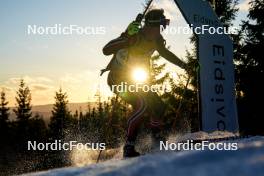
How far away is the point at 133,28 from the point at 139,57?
15.9 inches

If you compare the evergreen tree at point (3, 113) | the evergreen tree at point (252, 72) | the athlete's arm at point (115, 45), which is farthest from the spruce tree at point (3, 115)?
the athlete's arm at point (115, 45)

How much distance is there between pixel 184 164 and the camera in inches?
50.7

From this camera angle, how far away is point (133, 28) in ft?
16.8

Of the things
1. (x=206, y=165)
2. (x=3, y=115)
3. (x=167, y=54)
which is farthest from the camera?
(x=3, y=115)

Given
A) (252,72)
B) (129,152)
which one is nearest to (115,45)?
(129,152)

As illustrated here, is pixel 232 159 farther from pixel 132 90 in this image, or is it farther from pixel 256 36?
pixel 256 36

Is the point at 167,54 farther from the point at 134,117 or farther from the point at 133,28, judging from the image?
the point at 134,117

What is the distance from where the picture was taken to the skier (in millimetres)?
5164

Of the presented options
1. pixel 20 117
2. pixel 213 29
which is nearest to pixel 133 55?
pixel 213 29

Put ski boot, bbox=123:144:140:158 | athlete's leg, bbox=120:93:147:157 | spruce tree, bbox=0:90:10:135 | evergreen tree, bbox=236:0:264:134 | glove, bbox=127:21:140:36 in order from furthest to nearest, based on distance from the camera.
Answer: spruce tree, bbox=0:90:10:135 < evergreen tree, bbox=236:0:264:134 < glove, bbox=127:21:140:36 < athlete's leg, bbox=120:93:147:157 < ski boot, bbox=123:144:140:158

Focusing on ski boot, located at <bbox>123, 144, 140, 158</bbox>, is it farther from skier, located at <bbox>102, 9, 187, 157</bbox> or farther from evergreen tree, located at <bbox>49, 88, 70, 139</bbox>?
evergreen tree, located at <bbox>49, 88, 70, 139</bbox>

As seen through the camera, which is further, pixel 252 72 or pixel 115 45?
pixel 252 72

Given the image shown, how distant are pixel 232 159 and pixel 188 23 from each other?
5.79 m

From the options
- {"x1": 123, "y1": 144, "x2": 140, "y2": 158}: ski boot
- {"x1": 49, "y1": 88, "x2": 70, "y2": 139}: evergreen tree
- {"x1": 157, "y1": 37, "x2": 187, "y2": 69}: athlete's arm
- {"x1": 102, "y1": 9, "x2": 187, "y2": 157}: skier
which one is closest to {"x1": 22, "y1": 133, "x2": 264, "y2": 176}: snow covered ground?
{"x1": 123, "y1": 144, "x2": 140, "y2": 158}: ski boot
